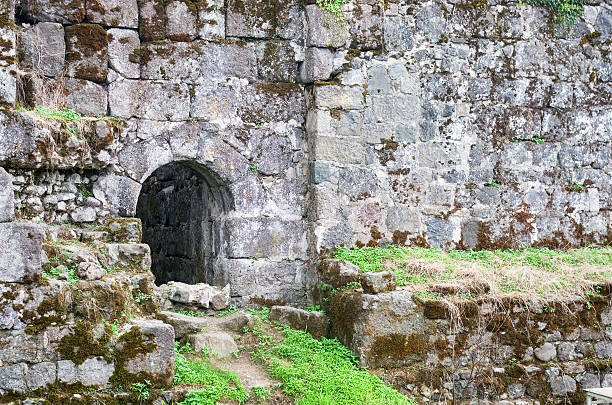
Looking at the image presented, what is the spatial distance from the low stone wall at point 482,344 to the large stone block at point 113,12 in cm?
357

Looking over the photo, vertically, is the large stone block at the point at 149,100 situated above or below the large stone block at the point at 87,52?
below

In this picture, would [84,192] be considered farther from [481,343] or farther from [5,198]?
[481,343]

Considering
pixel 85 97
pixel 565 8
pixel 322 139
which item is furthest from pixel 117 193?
pixel 565 8

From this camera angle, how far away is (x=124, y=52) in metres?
7.95

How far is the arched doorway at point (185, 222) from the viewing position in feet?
28.1

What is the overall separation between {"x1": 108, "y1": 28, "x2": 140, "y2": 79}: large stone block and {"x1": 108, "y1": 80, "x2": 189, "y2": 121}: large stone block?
11cm

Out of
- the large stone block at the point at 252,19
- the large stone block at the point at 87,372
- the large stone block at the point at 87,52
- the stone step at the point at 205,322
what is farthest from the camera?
the large stone block at the point at 252,19

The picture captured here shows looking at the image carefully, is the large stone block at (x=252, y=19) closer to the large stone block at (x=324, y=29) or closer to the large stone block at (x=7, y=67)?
the large stone block at (x=324, y=29)

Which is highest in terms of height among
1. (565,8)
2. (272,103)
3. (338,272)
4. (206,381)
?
(565,8)

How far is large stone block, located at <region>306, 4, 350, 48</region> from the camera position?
8445 mm

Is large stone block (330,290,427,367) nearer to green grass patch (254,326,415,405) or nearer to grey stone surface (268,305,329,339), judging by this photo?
green grass patch (254,326,415,405)

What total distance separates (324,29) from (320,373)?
Answer: 3803mm

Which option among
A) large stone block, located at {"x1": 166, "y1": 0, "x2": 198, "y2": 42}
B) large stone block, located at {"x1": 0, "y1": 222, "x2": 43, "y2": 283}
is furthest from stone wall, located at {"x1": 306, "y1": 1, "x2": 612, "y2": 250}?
large stone block, located at {"x1": 0, "y1": 222, "x2": 43, "y2": 283}

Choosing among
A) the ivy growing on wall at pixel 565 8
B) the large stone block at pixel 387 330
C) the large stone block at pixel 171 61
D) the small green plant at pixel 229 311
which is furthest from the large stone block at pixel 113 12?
the ivy growing on wall at pixel 565 8
